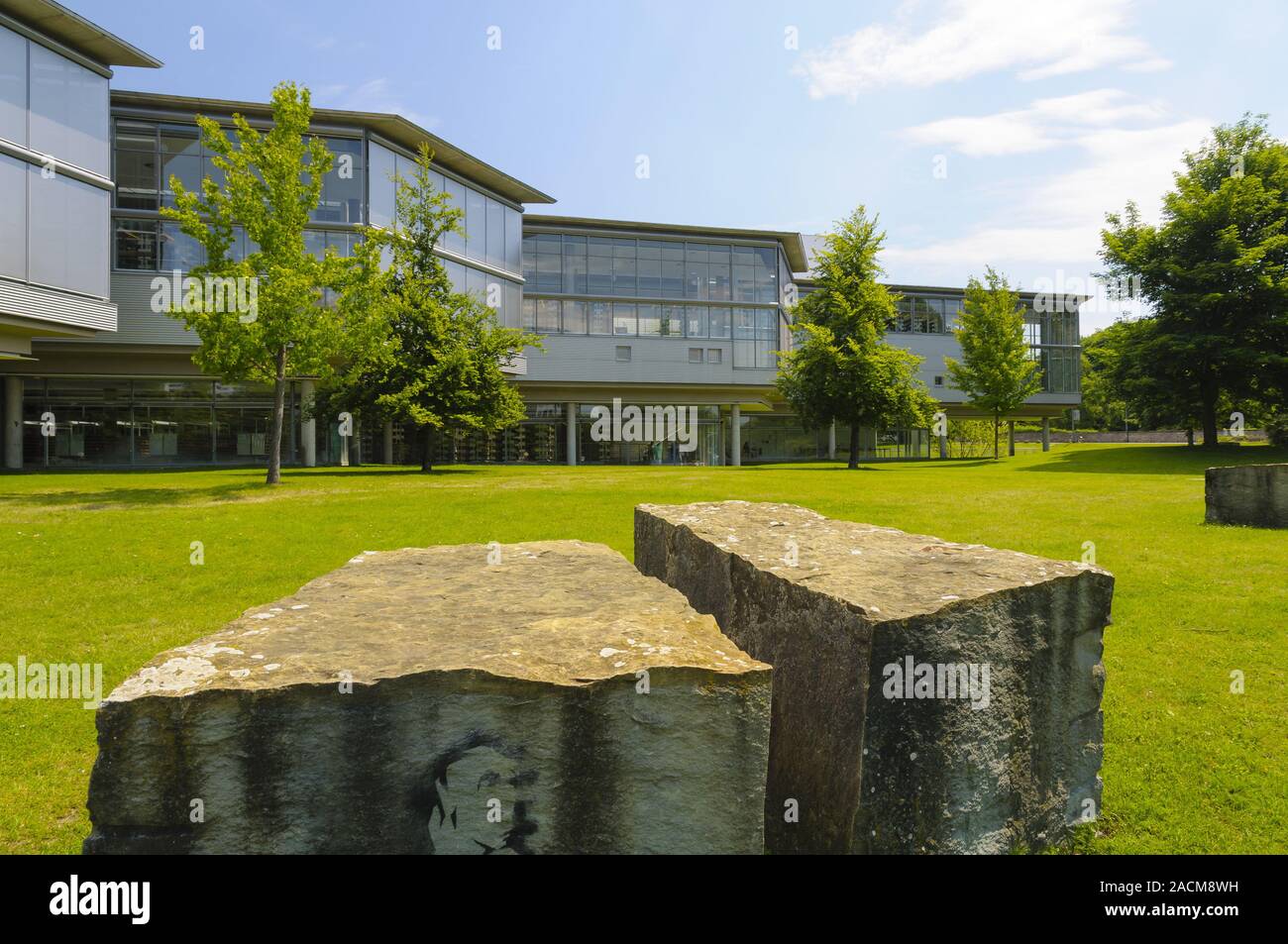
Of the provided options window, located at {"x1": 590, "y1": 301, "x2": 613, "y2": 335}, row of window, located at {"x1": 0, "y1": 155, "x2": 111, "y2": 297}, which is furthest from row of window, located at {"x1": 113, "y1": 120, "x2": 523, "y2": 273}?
window, located at {"x1": 590, "y1": 301, "x2": 613, "y2": 335}

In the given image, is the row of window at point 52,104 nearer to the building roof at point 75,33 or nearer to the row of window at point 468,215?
the building roof at point 75,33

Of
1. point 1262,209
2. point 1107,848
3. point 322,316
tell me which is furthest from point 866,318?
point 1107,848

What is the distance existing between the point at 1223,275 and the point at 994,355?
13.7 meters

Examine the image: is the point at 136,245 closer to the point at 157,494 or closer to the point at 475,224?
the point at 475,224

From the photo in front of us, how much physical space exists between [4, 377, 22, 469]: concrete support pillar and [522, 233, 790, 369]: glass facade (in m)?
24.4

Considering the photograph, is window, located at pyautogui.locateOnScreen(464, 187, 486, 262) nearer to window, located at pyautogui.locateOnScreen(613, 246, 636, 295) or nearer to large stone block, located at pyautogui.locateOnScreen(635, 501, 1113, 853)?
window, located at pyautogui.locateOnScreen(613, 246, 636, 295)

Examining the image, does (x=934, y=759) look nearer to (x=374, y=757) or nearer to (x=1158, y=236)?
(x=374, y=757)

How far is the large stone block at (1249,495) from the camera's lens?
44.6 feet

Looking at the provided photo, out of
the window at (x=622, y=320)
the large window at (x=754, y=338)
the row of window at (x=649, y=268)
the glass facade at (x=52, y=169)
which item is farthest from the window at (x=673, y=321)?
the glass facade at (x=52, y=169)

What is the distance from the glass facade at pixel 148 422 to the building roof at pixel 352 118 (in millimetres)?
11815

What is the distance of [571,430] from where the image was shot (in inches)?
1838

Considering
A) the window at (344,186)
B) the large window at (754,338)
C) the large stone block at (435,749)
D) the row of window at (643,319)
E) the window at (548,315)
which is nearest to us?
the large stone block at (435,749)

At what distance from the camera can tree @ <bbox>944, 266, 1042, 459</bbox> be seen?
49.5m

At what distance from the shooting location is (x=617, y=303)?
49.4 metres
